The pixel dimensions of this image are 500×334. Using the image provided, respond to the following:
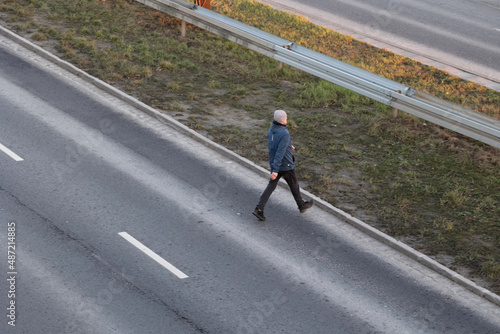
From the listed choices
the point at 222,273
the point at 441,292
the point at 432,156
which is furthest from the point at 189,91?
the point at 441,292

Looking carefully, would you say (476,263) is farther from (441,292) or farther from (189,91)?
(189,91)

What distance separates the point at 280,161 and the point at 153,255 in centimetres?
259

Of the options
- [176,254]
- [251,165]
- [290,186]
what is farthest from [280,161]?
[176,254]

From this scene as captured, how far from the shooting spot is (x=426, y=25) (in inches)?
813

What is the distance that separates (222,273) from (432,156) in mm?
5691

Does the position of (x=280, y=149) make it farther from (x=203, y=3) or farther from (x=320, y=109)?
(x=203, y=3)

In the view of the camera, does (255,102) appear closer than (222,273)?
No

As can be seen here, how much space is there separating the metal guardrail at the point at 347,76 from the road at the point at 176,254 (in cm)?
345

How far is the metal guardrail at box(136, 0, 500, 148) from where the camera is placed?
12.8 metres

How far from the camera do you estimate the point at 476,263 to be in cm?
1016

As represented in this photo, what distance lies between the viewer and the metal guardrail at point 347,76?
12781 millimetres

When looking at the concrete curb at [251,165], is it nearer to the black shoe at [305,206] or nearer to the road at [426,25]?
the black shoe at [305,206]

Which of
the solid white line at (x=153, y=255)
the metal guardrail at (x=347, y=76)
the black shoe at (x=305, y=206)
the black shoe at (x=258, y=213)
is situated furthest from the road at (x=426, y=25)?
the solid white line at (x=153, y=255)

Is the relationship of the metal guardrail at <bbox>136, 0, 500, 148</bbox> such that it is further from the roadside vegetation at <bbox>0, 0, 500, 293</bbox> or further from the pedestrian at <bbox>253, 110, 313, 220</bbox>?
the pedestrian at <bbox>253, 110, 313, 220</bbox>
